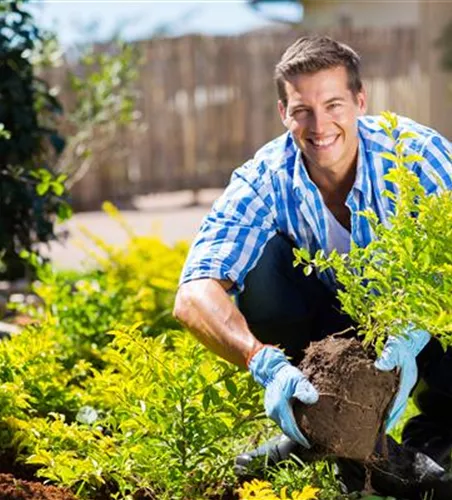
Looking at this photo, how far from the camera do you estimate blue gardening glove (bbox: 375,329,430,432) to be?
310 cm

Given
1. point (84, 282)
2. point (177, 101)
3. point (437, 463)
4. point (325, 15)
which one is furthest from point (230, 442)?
point (325, 15)

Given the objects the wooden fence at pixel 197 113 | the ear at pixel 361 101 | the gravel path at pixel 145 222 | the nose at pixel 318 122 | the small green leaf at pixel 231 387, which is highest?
the ear at pixel 361 101

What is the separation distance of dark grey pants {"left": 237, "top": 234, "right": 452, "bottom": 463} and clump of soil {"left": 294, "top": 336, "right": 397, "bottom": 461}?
24.2 inches

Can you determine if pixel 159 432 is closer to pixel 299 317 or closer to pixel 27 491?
pixel 27 491

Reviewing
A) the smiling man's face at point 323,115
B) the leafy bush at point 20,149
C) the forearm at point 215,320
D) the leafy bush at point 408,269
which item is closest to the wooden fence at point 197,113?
the leafy bush at point 20,149

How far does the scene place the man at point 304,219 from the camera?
3.58m

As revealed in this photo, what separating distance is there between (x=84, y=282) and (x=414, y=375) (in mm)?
2124

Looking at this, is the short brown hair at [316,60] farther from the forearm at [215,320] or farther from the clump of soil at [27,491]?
the clump of soil at [27,491]

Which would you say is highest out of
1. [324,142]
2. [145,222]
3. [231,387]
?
[324,142]

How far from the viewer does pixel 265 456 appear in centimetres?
350

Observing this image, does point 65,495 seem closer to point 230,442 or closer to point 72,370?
point 230,442

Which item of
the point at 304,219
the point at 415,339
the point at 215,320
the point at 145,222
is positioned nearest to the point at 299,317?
the point at 304,219

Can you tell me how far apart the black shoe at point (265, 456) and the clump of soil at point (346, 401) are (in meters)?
0.29

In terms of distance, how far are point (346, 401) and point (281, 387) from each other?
159 millimetres
